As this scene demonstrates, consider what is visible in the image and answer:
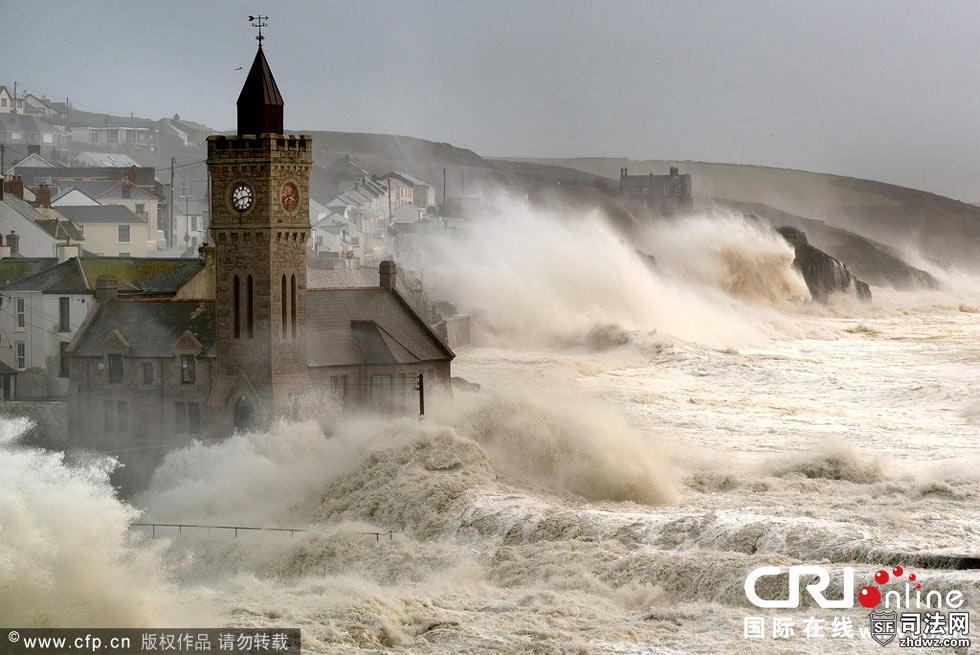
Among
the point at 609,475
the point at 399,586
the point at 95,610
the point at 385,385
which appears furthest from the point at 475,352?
the point at 95,610

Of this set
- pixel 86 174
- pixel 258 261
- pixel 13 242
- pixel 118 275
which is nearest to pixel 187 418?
pixel 258 261

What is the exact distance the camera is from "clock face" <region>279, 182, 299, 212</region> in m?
43.1

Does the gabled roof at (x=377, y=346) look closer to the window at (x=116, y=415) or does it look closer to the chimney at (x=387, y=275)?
the chimney at (x=387, y=275)

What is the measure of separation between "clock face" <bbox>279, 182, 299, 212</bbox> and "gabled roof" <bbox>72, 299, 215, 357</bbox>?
3.96m

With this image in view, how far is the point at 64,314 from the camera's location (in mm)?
50156

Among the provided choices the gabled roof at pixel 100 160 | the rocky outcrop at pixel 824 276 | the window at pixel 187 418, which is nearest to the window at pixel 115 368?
the window at pixel 187 418

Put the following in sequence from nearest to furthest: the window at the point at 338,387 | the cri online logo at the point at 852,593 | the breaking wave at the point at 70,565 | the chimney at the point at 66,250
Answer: the breaking wave at the point at 70,565 < the cri online logo at the point at 852,593 < the window at the point at 338,387 < the chimney at the point at 66,250

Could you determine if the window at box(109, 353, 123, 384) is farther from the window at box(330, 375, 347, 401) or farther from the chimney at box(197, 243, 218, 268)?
the window at box(330, 375, 347, 401)

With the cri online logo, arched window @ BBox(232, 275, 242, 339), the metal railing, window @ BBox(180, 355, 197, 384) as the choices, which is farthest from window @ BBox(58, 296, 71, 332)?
the cri online logo

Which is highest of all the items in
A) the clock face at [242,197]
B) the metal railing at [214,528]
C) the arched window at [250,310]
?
the clock face at [242,197]

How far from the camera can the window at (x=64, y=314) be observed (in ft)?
164

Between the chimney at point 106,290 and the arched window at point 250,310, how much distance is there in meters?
4.83

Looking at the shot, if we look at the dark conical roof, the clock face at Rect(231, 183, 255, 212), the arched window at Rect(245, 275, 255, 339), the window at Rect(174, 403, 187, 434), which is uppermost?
the dark conical roof

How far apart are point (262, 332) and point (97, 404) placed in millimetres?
5250
